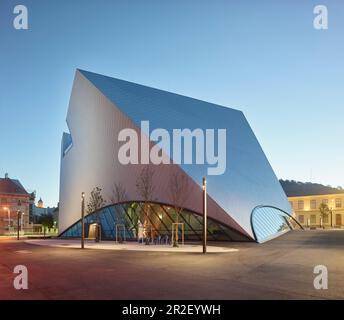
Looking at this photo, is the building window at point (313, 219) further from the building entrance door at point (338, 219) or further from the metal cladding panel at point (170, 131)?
the metal cladding panel at point (170, 131)

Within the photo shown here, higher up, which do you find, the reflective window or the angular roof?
the angular roof

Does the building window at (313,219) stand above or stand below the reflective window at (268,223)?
below

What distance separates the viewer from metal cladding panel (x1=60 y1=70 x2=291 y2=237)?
124 ft

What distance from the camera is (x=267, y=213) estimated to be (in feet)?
135

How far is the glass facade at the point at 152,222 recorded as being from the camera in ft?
121

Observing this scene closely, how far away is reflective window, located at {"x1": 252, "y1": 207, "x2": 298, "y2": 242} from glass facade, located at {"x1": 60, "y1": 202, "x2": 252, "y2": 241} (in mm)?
1998

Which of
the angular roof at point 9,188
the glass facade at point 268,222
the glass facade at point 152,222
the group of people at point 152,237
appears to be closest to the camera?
the glass facade at point 268,222

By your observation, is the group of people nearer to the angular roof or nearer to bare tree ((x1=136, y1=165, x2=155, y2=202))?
bare tree ((x1=136, y1=165, x2=155, y2=202))

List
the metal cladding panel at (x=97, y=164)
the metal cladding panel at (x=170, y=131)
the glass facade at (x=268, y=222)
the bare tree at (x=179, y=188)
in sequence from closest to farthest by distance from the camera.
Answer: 1. the glass facade at (x=268, y=222)
2. the bare tree at (x=179, y=188)
3. the metal cladding panel at (x=170, y=131)
4. the metal cladding panel at (x=97, y=164)

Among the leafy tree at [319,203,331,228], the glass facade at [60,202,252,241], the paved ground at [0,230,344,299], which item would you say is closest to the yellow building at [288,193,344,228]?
the leafy tree at [319,203,331,228]

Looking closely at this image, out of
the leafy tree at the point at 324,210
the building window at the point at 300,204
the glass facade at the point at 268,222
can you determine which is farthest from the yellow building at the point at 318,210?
the glass facade at the point at 268,222

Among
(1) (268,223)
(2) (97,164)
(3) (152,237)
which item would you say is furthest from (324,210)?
(3) (152,237)

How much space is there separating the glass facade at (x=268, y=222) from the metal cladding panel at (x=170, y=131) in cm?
74
